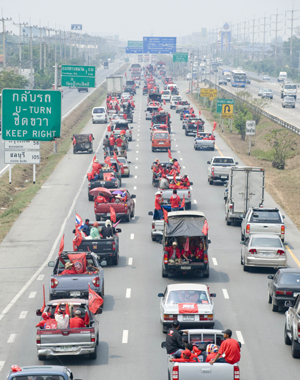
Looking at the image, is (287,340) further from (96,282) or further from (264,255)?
(264,255)

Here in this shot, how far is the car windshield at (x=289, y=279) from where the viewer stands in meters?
21.6

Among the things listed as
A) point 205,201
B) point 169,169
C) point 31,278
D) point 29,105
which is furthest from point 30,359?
point 169,169

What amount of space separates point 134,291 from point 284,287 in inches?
209

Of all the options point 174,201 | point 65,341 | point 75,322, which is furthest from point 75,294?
point 174,201

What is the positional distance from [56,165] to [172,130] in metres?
26.1

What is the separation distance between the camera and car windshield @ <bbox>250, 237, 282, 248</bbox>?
89.3 feet

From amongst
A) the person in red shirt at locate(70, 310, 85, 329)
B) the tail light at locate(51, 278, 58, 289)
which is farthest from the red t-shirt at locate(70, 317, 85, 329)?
the tail light at locate(51, 278, 58, 289)

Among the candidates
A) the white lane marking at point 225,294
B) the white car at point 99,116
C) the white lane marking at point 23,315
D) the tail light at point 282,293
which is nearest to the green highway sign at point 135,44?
the white car at point 99,116

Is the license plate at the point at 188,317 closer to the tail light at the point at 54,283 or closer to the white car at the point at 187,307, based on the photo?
the white car at the point at 187,307

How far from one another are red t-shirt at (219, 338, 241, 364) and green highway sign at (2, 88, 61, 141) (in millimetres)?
18635

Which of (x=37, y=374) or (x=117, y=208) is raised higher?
(x=37, y=374)

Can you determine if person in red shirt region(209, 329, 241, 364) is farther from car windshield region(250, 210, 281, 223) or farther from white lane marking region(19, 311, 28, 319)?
car windshield region(250, 210, 281, 223)

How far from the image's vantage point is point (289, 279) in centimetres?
2170

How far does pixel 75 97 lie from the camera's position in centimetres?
12725
